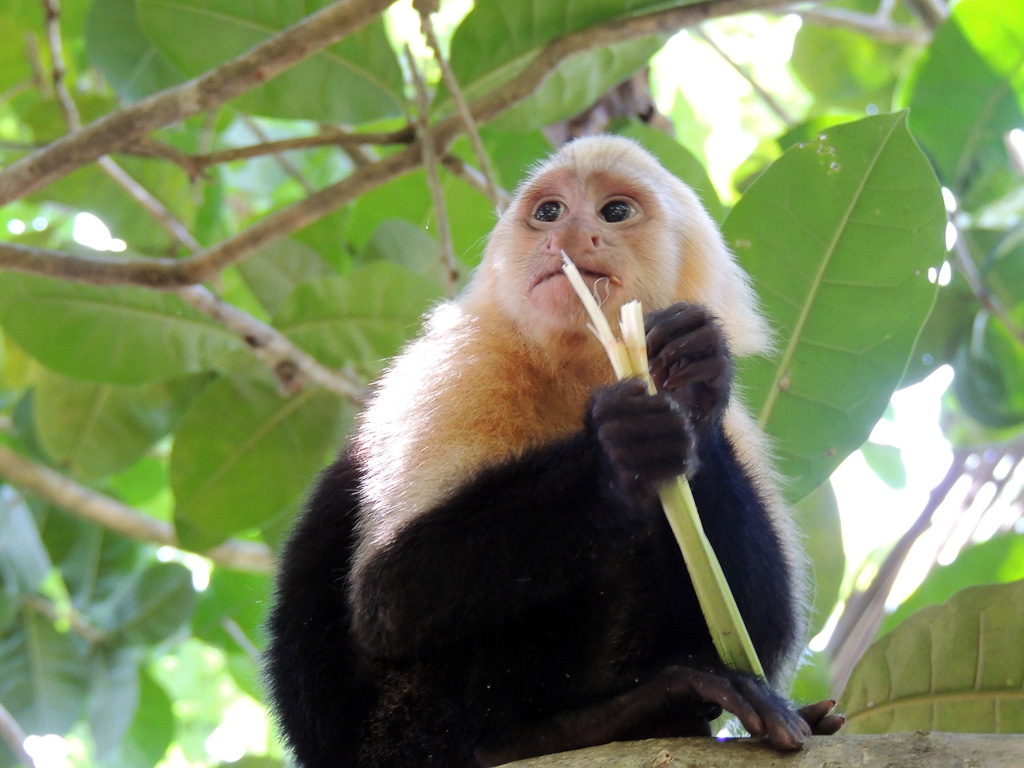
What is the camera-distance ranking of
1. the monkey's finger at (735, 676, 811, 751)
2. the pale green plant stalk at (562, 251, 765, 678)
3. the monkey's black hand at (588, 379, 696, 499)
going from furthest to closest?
1. the monkey's black hand at (588, 379, 696, 499)
2. the pale green plant stalk at (562, 251, 765, 678)
3. the monkey's finger at (735, 676, 811, 751)

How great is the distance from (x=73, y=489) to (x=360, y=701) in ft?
9.08

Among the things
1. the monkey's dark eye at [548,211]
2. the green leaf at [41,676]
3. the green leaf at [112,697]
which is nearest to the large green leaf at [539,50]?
the monkey's dark eye at [548,211]

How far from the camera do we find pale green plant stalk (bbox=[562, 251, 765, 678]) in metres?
1.55

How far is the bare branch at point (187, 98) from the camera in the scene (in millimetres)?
2555

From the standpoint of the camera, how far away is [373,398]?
2.64 meters

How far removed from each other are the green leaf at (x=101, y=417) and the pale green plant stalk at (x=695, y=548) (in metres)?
2.88

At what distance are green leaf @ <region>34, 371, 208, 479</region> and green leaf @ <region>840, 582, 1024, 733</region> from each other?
2.95m

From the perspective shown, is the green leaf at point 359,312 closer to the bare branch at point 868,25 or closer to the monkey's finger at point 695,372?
the monkey's finger at point 695,372

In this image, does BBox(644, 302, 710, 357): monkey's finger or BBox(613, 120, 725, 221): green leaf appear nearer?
BBox(644, 302, 710, 357): monkey's finger

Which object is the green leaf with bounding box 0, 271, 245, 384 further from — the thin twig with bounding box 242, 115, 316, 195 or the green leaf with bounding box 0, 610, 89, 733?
the green leaf with bounding box 0, 610, 89, 733

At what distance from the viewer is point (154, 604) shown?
4.61 m

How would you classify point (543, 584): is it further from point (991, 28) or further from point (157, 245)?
point (157, 245)

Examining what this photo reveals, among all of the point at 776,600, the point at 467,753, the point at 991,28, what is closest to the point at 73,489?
the point at 467,753

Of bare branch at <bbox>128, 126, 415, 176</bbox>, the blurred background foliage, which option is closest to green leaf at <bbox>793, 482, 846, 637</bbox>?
the blurred background foliage
